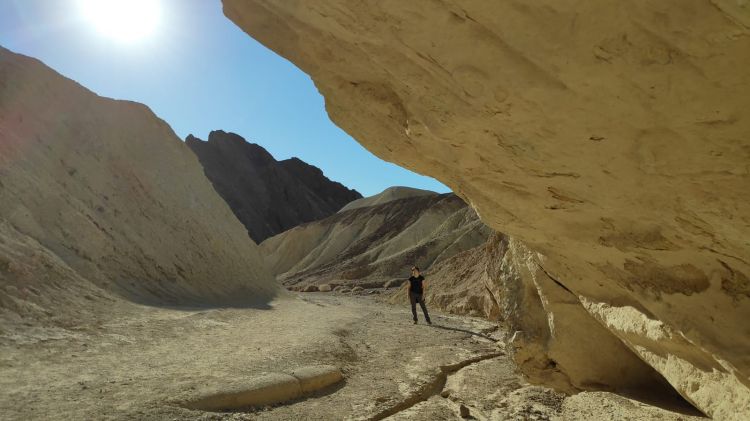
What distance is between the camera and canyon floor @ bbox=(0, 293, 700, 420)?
4141 mm

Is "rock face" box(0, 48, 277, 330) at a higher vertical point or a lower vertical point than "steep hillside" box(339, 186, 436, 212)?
lower

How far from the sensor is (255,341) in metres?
7.39

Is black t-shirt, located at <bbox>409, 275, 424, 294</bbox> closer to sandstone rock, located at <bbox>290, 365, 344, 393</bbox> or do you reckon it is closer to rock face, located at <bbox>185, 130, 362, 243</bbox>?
sandstone rock, located at <bbox>290, 365, 344, 393</bbox>

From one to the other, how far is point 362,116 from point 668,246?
91.0 inches

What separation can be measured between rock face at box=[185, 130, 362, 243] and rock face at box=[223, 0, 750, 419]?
74577 millimetres

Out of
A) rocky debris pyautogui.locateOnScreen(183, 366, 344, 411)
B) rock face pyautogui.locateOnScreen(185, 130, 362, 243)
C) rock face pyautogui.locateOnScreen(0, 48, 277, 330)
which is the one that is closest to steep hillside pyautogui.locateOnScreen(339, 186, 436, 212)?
rock face pyautogui.locateOnScreen(185, 130, 362, 243)

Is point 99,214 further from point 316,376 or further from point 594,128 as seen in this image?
point 594,128

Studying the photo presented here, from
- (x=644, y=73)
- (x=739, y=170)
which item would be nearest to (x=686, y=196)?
(x=739, y=170)

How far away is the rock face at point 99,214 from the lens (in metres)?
8.51

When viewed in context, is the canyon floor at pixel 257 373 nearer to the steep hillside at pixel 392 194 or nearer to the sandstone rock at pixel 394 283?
the sandstone rock at pixel 394 283

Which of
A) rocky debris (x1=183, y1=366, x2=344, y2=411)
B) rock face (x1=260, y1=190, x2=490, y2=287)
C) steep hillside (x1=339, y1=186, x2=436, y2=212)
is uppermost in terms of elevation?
steep hillside (x1=339, y1=186, x2=436, y2=212)

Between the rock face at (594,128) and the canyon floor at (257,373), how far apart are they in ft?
4.18

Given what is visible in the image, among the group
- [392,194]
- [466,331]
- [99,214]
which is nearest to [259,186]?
[392,194]

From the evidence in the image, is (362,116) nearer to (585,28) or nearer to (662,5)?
(585,28)
